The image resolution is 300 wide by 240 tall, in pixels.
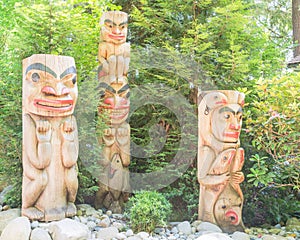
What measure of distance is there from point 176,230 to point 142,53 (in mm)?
3558

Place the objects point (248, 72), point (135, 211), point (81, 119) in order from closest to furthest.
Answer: point (135, 211)
point (81, 119)
point (248, 72)

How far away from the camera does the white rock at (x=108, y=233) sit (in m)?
4.01

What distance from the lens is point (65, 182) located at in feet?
14.0

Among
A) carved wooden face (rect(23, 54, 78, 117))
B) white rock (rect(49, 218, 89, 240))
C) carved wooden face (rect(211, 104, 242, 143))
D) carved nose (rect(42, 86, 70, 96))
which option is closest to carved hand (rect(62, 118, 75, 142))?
carved wooden face (rect(23, 54, 78, 117))

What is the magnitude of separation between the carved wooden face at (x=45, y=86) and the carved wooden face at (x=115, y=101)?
52.0 inches

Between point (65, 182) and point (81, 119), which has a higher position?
point (81, 119)

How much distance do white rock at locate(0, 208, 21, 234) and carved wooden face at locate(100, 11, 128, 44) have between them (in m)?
2.82

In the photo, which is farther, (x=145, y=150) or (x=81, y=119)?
(x=145, y=150)

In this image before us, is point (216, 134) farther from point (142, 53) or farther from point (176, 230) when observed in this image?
point (142, 53)

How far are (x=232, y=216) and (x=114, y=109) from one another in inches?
90.6

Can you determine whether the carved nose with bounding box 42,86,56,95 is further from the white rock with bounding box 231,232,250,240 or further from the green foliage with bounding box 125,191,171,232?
the white rock with bounding box 231,232,250,240

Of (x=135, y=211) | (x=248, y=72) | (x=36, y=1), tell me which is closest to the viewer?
(x=135, y=211)

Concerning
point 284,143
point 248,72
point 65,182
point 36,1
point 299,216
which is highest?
point 36,1

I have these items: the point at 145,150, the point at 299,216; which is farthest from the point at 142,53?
the point at 299,216
